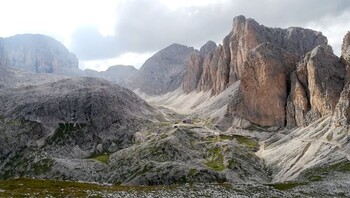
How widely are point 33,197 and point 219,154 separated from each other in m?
91.3

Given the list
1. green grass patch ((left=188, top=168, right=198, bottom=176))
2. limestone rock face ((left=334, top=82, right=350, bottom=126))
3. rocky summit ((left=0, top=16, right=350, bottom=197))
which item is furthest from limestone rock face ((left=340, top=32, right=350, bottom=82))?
green grass patch ((left=188, top=168, right=198, bottom=176))

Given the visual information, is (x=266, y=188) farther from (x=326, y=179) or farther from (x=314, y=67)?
(x=314, y=67)

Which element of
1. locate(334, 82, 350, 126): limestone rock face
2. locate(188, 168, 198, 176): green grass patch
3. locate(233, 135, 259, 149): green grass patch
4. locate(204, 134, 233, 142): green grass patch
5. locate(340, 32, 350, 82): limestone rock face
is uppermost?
locate(340, 32, 350, 82): limestone rock face

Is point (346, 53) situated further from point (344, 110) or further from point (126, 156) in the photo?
point (126, 156)

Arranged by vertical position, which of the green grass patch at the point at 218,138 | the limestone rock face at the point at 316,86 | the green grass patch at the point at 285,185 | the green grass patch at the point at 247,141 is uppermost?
the limestone rock face at the point at 316,86

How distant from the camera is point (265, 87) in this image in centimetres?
18100

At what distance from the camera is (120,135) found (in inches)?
7785

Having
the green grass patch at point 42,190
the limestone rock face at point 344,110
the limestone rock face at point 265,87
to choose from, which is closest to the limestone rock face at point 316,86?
the limestone rock face at point 265,87

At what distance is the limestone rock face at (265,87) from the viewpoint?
575 feet

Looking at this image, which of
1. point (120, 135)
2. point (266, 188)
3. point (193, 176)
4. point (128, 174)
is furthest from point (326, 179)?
point (120, 135)

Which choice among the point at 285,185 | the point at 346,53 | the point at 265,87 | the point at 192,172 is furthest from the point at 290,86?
the point at 285,185

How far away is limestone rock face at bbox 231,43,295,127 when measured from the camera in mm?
175375

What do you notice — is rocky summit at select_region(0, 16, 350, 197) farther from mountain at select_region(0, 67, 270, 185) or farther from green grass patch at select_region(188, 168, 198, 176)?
green grass patch at select_region(188, 168, 198, 176)

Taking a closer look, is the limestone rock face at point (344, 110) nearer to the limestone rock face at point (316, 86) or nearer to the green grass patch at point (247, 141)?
the limestone rock face at point (316, 86)
